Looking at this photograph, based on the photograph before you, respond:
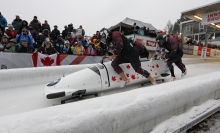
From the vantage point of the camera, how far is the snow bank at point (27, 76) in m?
3.15

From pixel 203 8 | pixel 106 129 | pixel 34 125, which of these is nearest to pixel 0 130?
pixel 34 125

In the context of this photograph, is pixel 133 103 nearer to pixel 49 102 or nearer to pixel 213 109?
pixel 213 109

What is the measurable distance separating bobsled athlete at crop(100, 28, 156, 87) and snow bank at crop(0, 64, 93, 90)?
147 centimetres

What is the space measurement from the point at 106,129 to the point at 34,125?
18.2 inches

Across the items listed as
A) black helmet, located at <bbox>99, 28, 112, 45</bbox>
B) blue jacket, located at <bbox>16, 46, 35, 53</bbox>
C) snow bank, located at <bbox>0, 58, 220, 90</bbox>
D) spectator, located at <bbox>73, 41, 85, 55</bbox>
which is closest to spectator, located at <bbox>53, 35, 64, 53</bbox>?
spectator, located at <bbox>73, 41, 85, 55</bbox>

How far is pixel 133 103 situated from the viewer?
139 centimetres

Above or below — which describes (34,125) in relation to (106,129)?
above

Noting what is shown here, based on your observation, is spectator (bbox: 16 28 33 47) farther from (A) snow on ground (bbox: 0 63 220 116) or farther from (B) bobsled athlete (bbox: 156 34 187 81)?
(B) bobsled athlete (bbox: 156 34 187 81)

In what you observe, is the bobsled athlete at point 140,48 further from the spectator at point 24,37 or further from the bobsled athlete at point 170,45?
the spectator at point 24,37

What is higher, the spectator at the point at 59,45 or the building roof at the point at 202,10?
the building roof at the point at 202,10

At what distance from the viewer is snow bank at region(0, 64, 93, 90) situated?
315cm

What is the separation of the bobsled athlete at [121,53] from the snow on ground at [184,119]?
1311 millimetres

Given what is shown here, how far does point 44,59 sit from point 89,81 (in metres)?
2.69

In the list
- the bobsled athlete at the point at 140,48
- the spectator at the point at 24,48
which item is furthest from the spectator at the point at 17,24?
the bobsled athlete at the point at 140,48
